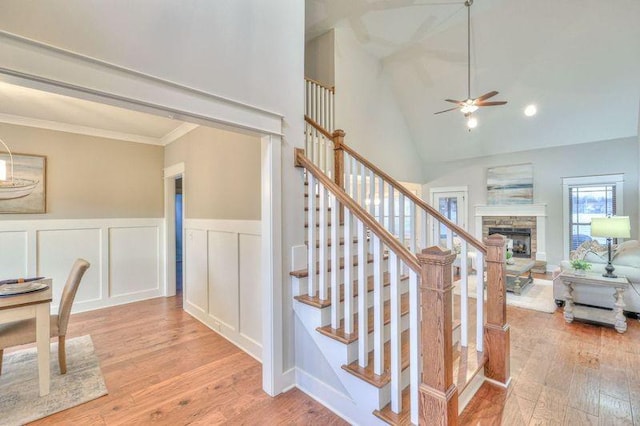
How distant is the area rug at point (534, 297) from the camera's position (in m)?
4.04

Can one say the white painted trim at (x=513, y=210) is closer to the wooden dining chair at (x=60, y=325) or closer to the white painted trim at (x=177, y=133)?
the white painted trim at (x=177, y=133)

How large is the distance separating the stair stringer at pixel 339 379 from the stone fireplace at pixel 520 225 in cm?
652

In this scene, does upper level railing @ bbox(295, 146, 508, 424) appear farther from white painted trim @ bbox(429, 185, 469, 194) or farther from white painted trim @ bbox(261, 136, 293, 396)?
white painted trim @ bbox(429, 185, 469, 194)

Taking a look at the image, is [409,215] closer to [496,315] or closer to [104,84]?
[496,315]

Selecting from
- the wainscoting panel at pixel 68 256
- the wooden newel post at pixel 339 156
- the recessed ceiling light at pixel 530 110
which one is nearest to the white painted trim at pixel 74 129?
the wainscoting panel at pixel 68 256

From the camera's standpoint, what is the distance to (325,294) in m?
2.08

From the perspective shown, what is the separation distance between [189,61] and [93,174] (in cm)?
362

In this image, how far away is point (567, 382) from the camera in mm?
2283

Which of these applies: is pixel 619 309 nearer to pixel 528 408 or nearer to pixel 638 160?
pixel 528 408

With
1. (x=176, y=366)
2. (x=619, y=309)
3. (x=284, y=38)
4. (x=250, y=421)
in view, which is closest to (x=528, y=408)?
(x=250, y=421)

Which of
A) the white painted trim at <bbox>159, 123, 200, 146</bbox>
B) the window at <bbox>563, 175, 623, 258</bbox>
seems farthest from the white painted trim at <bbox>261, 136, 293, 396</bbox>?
the window at <bbox>563, 175, 623, 258</bbox>

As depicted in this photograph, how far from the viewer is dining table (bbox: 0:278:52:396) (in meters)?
2.07

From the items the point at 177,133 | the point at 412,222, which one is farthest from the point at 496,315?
the point at 177,133

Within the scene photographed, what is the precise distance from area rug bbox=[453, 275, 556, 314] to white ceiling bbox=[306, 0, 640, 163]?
331 cm
